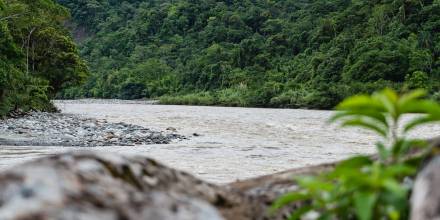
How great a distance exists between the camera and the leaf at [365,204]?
2.00 meters

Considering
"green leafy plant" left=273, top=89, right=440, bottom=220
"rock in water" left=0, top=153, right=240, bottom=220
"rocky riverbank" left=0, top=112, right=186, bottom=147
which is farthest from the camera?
"rocky riverbank" left=0, top=112, right=186, bottom=147

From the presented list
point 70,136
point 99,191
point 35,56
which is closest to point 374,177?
point 99,191

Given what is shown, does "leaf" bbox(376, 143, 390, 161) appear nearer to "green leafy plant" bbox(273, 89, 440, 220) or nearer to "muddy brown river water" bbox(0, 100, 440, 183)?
"green leafy plant" bbox(273, 89, 440, 220)

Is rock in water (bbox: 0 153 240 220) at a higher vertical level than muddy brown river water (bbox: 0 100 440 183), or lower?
higher

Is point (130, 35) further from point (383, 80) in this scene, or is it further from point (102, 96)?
point (383, 80)

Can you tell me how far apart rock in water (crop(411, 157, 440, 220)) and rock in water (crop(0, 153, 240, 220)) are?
0.88m

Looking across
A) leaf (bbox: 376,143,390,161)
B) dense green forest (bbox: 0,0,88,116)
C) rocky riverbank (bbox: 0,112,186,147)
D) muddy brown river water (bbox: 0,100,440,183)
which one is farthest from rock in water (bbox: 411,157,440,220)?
dense green forest (bbox: 0,0,88,116)

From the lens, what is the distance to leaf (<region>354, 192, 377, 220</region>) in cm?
200

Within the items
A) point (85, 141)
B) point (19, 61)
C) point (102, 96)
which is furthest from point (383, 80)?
point (102, 96)

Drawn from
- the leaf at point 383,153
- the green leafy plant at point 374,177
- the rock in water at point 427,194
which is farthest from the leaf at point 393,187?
the leaf at point 383,153

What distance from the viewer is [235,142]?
74.9 feet

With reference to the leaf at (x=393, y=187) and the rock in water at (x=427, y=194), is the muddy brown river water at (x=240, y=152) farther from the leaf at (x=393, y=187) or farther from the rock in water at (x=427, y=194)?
the leaf at (x=393, y=187)

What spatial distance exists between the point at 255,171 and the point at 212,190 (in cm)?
1176

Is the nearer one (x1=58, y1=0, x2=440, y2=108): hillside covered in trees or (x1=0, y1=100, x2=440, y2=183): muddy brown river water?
(x1=0, y1=100, x2=440, y2=183): muddy brown river water
